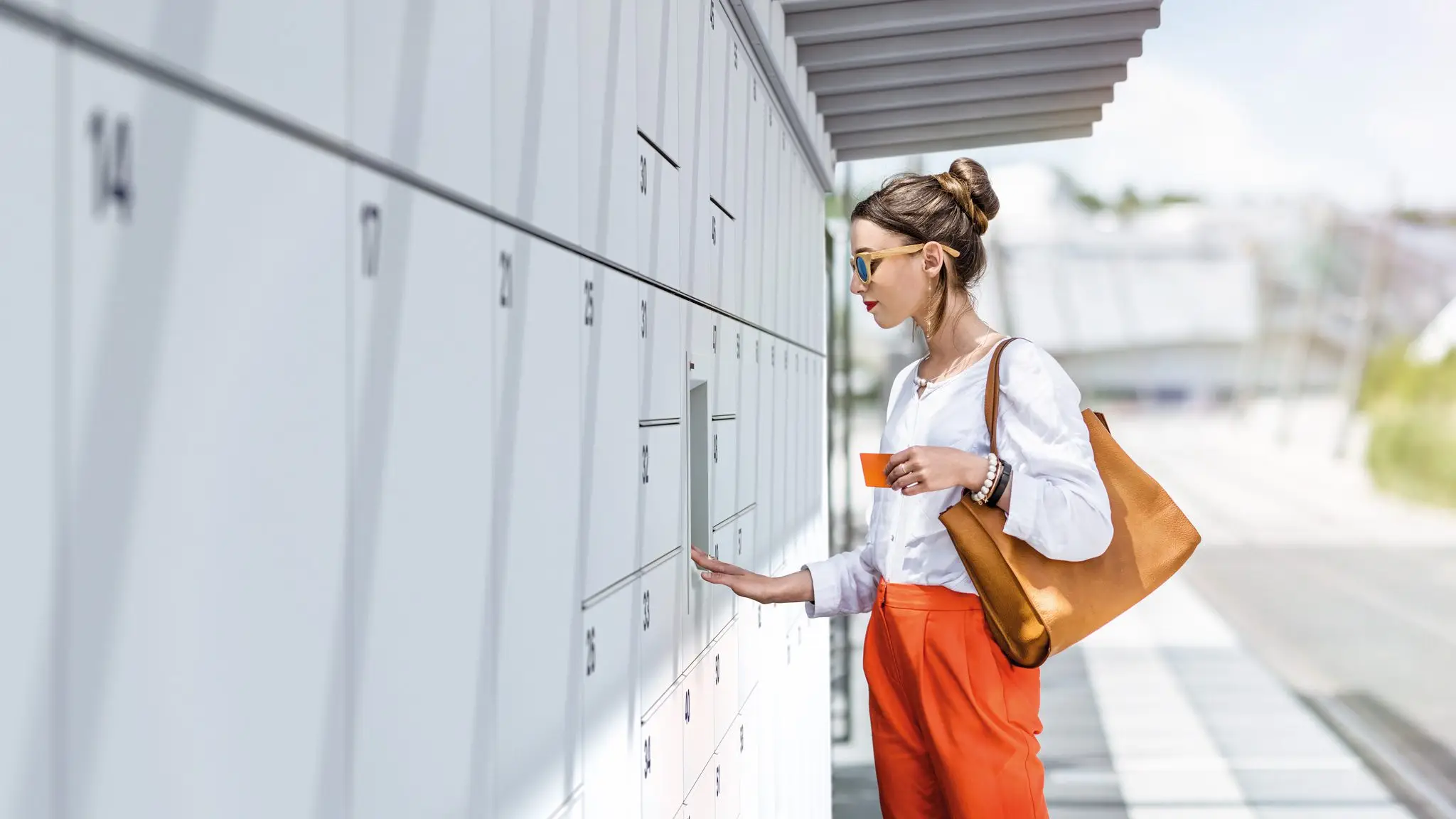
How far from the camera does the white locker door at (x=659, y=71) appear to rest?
1689 millimetres

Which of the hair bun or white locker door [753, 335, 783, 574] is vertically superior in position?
the hair bun

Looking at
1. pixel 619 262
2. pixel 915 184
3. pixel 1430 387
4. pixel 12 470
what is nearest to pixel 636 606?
pixel 619 262

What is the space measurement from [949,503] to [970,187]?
0.61 m

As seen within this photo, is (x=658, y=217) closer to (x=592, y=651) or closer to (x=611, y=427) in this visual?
(x=611, y=427)

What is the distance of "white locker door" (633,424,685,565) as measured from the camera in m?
1.71

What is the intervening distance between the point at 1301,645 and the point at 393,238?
15.6 metres

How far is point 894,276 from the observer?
204cm

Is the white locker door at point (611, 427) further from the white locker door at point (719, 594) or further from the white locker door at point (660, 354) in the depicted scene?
the white locker door at point (719, 594)

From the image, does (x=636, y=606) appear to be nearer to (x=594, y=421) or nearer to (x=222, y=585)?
(x=594, y=421)

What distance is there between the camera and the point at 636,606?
165cm

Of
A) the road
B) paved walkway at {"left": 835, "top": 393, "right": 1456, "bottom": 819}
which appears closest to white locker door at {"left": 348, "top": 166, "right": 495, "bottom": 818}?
paved walkway at {"left": 835, "top": 393, "right": 1456, "bottom": 819}

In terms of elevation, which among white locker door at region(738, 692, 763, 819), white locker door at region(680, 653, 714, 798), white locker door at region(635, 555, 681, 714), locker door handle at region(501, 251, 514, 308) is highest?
locker door handle at region(501, 251, 514, 308)

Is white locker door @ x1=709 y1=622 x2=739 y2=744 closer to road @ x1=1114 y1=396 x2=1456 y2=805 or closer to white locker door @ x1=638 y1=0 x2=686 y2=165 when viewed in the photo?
white locker door @ x1=638 y1=0 x2=686 y2=165

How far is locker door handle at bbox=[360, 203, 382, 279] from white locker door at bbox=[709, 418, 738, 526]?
4.29 feet
